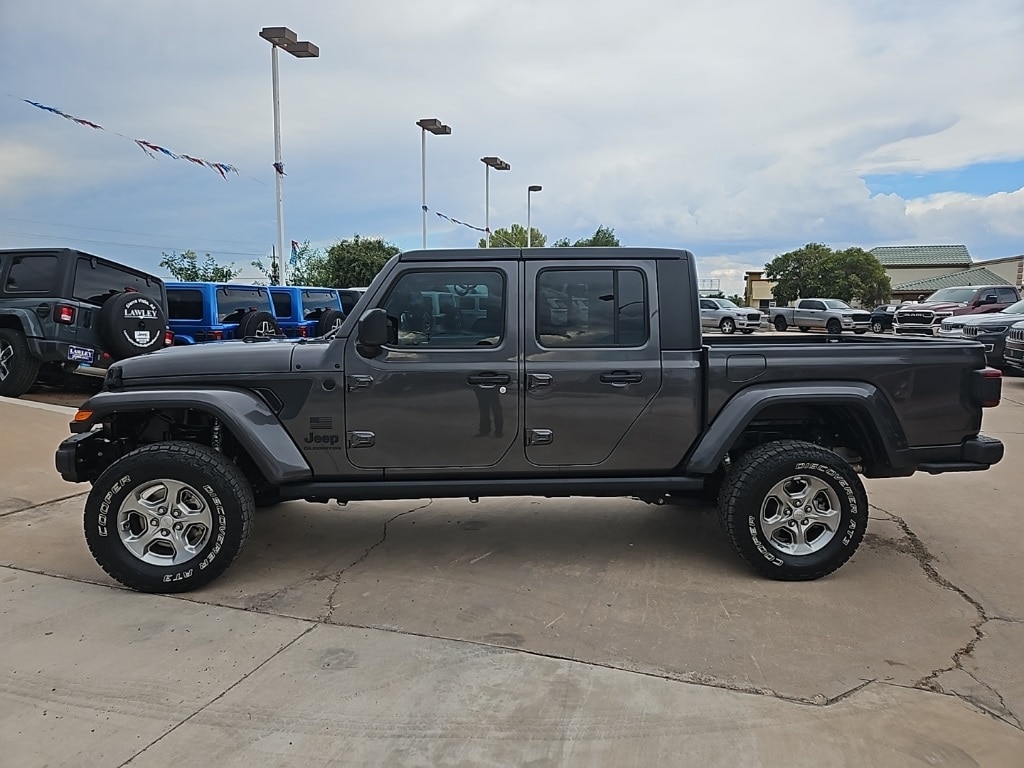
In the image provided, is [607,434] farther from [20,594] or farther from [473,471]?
[20,594]

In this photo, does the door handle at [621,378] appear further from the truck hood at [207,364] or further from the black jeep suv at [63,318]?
the black jeep suv at [63,318]

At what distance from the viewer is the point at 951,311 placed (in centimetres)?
2211

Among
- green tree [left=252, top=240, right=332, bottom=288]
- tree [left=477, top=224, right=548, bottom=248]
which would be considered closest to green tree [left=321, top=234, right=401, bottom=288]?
green tree [left=252, top=240, right=332, bottom=288]

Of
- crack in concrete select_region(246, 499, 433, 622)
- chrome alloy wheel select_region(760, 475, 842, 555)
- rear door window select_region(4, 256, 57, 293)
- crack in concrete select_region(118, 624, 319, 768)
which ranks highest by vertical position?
rear door window select_region(4, 256, 57, 293)

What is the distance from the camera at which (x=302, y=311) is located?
16.1 m

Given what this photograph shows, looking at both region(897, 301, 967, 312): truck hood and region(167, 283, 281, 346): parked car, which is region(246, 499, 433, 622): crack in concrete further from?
region(897, 301, 967, 312): truck hood

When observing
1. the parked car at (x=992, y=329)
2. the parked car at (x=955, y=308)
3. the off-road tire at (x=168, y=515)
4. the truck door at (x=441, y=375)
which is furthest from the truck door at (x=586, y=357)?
the parked car at (x=955, y=308)

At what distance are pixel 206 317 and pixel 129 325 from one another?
3.61 metres

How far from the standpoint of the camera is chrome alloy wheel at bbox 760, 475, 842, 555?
4.14 metres

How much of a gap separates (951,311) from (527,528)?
849 inches

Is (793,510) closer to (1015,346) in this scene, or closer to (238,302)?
(1015,346)

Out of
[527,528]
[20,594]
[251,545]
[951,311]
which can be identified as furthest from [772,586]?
[951,311]

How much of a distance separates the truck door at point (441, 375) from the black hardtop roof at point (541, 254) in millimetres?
47

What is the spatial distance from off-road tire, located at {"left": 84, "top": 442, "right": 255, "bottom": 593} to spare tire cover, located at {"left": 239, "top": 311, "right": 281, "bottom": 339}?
9132 mm
